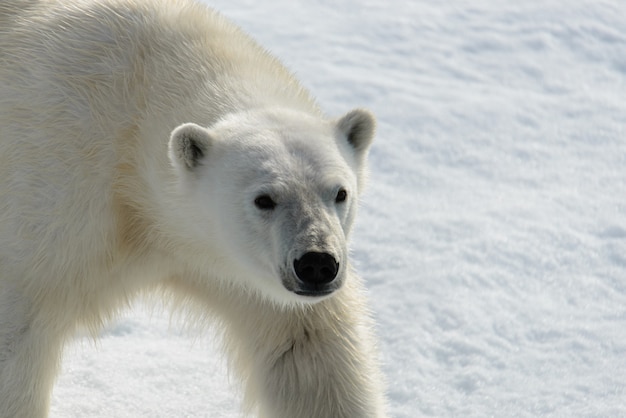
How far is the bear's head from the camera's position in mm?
3379

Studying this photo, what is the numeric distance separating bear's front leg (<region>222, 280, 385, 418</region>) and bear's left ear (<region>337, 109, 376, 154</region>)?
540 millimetres

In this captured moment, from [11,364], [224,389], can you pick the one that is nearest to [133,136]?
[11,364]

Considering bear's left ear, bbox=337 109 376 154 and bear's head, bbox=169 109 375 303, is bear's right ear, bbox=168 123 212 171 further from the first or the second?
bear's left ear, bbox=337 109 376 154

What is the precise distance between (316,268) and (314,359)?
0.80m

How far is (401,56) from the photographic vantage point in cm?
845

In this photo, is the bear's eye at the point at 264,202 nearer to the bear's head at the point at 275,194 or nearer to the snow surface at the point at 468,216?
the bear's head at the point at 275,194

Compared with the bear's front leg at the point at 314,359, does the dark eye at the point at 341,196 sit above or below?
above

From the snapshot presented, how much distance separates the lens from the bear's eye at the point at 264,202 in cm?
349

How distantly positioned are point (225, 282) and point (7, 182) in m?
0.85

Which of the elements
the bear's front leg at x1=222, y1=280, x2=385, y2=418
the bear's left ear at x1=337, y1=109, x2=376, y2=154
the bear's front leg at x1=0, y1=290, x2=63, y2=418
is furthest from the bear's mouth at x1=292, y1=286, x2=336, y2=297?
the bear's front leg at x1=0, y1=290, x2=63, y2=418

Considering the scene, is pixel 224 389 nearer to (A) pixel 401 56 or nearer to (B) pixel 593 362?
(B) pixel 593 362

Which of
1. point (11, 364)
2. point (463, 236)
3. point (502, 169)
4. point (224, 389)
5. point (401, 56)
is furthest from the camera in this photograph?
point (401, 56)

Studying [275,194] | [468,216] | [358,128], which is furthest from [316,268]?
[468,216]

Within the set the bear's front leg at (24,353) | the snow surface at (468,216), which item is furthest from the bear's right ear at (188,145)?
the snow surface at (468,216)
